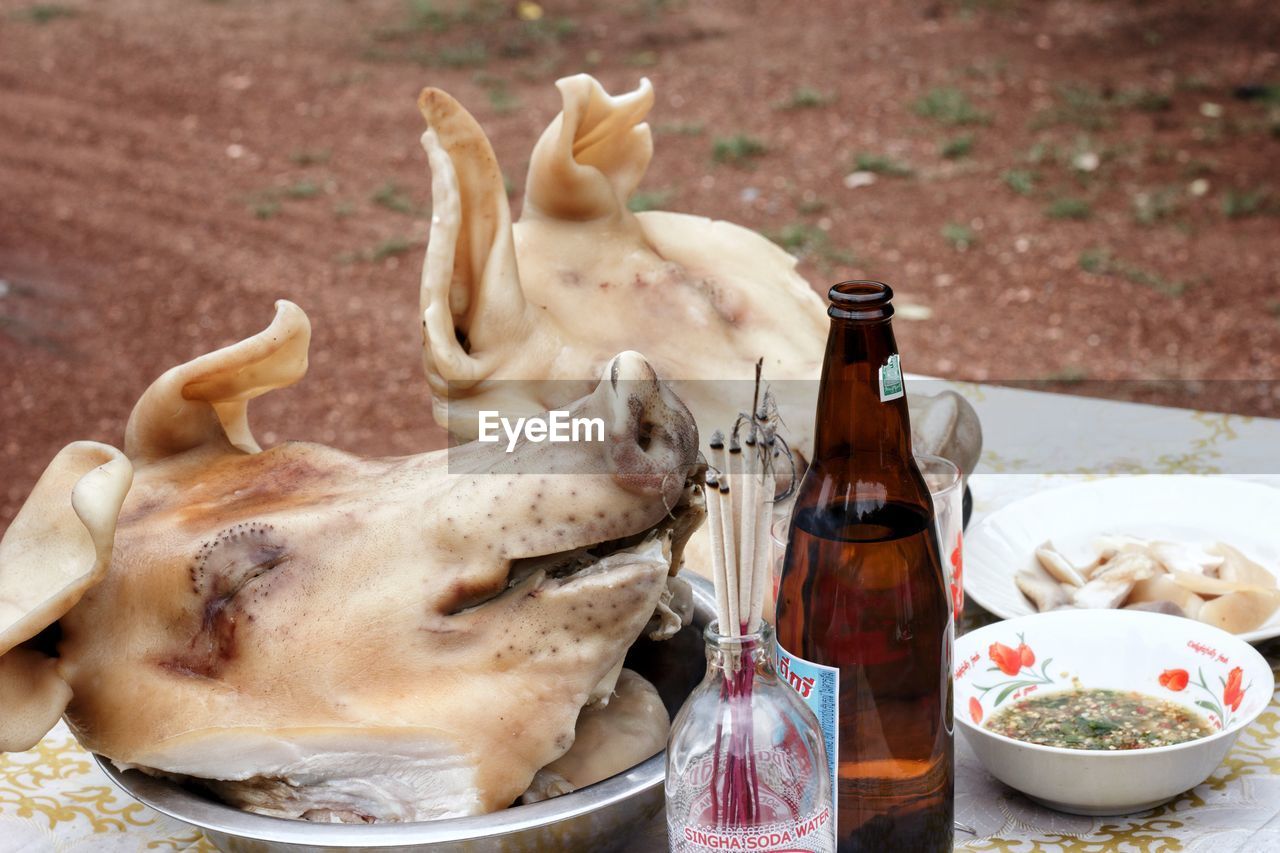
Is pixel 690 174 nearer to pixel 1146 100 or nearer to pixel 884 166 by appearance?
pixel 884 166

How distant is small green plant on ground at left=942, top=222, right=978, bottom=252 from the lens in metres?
4.85

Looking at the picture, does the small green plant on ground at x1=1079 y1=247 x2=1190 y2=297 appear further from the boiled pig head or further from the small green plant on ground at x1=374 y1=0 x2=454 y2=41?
the boiled pig head

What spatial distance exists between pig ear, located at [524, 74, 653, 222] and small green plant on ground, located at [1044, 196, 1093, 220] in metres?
3.73

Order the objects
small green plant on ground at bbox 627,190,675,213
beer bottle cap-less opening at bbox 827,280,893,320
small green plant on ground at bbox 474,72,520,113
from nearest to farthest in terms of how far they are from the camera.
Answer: beer bottle cap-less opening at bbox 827,280,893,320, small green plant on ground at bbox 627,190,675,213, small green plant on ground at bbox 474,72,520,113

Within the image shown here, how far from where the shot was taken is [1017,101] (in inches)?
225

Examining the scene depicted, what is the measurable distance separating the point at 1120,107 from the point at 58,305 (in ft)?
13.1

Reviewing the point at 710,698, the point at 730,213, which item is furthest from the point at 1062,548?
the point at 730,213

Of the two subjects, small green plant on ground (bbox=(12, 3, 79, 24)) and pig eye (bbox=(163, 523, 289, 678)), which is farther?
small green plant on ground (bbox=(12, 3, 79, 24))

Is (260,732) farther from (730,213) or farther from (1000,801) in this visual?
(730,213)

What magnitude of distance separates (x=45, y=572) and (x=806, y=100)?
17.4 feet

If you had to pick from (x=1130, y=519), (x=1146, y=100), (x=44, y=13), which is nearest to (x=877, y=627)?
(x=1130, y=519)

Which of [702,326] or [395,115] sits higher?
[395,115]

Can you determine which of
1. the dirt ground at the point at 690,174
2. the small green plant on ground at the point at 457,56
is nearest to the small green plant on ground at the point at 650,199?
the dirt ground at the point at 690,174

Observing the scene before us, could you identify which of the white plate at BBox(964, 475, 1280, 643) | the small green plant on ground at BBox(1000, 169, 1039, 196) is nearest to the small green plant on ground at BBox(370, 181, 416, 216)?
the small green plant on ground at BBox(1000, 169, 1039, 196)
